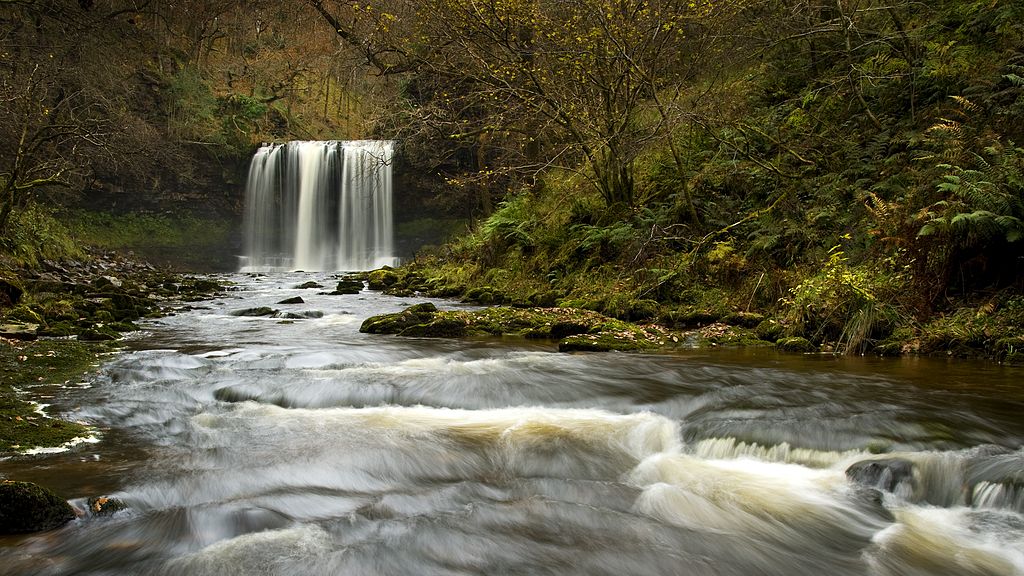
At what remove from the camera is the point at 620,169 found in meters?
13.3

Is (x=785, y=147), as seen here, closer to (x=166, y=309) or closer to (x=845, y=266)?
(x=845, y=266)

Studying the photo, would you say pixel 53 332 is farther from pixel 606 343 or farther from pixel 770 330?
pixel 770 330

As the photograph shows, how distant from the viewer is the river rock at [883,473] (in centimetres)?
407

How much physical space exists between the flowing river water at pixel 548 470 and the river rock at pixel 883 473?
12mm

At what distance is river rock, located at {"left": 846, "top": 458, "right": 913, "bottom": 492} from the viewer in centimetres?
407

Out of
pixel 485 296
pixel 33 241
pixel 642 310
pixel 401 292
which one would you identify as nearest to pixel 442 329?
pixel 642 310

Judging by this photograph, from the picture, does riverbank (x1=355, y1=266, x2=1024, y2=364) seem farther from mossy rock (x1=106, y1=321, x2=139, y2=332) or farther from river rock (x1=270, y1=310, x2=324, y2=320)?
mossy rock (x1=106, y1=321, x2=139, y2=332)

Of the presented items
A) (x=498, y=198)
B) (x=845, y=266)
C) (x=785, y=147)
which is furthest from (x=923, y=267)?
(x=498, y=198)

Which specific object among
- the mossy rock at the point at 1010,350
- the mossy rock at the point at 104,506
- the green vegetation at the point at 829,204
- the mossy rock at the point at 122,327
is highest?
the green vegetation at the point at 829,204

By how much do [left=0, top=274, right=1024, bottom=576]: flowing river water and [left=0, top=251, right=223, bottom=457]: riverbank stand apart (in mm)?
312

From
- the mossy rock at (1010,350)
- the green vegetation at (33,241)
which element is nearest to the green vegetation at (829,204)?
the mossy rock at (1010,350)

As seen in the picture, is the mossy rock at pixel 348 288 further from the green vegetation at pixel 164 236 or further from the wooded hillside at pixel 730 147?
the green vegetation at pixel 164 236

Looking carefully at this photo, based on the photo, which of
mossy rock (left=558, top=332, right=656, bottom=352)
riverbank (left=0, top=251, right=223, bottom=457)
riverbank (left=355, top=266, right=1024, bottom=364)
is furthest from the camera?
mossy rock (left=558, top=332, right=656, bottom=352)

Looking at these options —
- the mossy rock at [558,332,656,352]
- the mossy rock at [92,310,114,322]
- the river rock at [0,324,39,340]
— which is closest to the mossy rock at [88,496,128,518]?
the mossy rock at [558,332,656,352]
